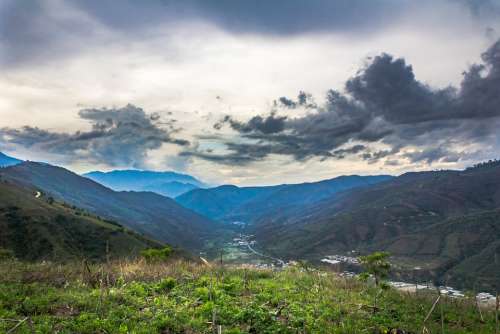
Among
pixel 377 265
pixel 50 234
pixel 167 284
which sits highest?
pixel 167 284

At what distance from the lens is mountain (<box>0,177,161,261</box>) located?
10012 centimetres

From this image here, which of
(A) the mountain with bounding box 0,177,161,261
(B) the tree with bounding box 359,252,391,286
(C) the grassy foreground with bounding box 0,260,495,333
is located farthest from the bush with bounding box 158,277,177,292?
(A) the mountain with bounding box 0,177,161,261

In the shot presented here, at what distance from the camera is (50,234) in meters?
110

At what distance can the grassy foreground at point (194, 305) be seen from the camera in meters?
11.3

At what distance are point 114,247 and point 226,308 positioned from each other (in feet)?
384

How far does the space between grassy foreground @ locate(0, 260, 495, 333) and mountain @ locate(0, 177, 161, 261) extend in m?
79.6

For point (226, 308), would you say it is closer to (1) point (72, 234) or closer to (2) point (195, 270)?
(2) point (195, 270)

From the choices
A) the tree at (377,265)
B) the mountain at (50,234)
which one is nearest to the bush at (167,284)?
the tree at (377,265)

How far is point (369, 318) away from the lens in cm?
1377

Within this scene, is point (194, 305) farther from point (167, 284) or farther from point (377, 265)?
point (377, 265)

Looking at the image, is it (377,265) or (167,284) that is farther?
(377,265)

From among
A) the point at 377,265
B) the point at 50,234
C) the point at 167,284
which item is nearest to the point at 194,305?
the point at 167,284

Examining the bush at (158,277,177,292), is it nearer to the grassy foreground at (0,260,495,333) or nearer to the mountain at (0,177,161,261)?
the grassy foreground at (0,260,495,333)

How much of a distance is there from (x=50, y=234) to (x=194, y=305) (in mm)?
114152
